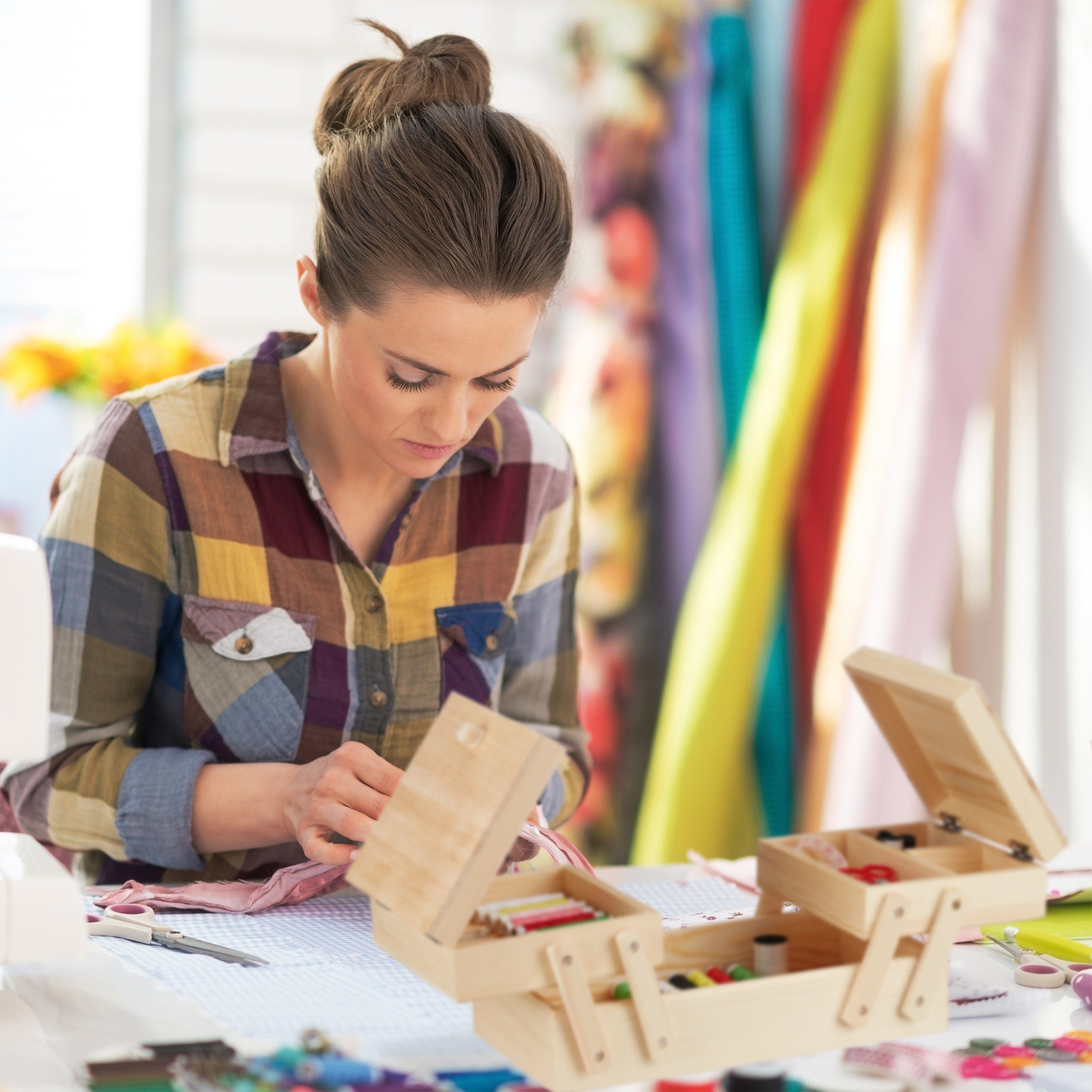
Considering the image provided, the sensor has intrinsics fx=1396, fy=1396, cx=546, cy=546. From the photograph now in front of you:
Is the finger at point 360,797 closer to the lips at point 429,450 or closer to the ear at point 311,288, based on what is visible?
the lips at point 429,450

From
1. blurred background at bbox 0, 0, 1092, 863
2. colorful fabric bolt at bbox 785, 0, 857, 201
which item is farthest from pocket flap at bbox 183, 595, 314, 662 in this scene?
colorful fabric bolt at bbox 785, 0, 857, 201

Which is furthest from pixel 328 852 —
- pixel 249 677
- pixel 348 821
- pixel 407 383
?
pixel 407 383

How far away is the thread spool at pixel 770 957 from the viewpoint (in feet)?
2.91

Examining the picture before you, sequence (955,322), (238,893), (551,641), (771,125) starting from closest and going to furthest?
(238,893)
(551,641)
(955,322)
(771,125)

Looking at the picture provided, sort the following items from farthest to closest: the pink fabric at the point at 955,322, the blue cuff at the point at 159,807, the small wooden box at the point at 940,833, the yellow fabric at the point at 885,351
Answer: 1. the yellow fabric at the point at 885,351
2. the pink fabric at the point at 955,322
3. the blue cuff at the point at 159,807
4. the small wooden box at the point at 940,833

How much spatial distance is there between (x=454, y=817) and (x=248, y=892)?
43cm

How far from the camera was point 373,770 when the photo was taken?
1049 mm

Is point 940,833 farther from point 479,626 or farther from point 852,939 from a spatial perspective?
point 479,626

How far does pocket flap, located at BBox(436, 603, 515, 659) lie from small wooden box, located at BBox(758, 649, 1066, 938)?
0.49 m

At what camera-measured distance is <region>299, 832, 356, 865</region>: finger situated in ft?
3.45

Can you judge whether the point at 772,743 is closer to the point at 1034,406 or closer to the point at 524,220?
the point at 1034,406

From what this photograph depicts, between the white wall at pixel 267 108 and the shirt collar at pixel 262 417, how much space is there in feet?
4.27

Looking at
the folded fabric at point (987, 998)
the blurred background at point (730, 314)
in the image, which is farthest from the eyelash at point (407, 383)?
the blurred background at point (730, 314)

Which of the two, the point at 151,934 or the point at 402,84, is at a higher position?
the point at 402,84
